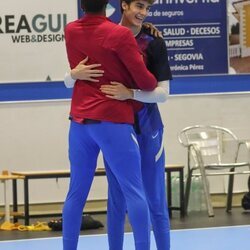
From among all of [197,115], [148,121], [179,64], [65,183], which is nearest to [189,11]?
[179,64]

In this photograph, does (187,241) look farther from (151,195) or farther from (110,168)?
(110,168)

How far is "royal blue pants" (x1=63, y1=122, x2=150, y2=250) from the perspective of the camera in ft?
12.7

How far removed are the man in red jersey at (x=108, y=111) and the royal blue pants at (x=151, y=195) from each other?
21 centimetres

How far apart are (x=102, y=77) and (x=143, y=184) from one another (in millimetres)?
657

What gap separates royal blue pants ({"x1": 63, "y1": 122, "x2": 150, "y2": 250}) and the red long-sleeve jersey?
7 centimetres

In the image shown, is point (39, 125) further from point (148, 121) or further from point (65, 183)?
point (148, 121)

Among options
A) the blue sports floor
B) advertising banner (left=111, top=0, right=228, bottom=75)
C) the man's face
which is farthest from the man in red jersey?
advertising banner (left=111, top=0, right=228, bottom=75)

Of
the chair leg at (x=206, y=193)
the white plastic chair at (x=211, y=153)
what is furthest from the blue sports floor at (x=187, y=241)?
the white plastic chair at (x=211, y=153)

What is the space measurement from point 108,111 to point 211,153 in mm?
4575

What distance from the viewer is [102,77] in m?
3.89

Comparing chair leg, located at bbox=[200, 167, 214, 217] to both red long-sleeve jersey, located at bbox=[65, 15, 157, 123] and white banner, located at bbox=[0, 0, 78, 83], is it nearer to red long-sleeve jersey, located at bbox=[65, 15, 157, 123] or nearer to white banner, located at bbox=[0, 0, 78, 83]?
white banner, located at bbox=[0, 0, 78, 83]

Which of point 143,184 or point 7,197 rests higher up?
point 143,184

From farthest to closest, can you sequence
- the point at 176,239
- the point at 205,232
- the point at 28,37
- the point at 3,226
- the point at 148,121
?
the point at 28,37, the point at 3,226, the point at 205,232, the point at 176,239, the point at 148,121

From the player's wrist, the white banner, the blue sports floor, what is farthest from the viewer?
the white banner
